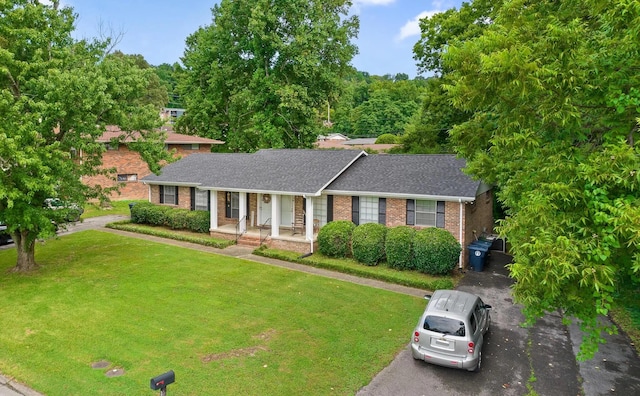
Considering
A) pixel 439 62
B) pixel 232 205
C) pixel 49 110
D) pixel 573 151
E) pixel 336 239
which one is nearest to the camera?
pixel 573 151

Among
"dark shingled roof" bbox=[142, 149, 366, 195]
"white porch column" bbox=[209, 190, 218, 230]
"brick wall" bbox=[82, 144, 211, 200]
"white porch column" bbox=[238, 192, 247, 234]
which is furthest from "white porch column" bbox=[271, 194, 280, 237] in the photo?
"brick wall" bbox=[82, 144, 211, 200]

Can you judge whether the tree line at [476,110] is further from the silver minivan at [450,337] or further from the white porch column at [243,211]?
the white porch column at [243,211]

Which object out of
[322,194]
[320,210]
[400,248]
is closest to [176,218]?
[320,210]

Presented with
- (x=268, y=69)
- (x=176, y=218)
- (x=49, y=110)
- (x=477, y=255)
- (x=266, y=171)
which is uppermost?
(x=268, y=69)

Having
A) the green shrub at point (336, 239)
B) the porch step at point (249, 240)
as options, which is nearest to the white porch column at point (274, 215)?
the porch step at point (249, 240)

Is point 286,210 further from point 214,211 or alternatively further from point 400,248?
point 400,248

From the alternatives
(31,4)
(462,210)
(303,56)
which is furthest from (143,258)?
(303,56)
